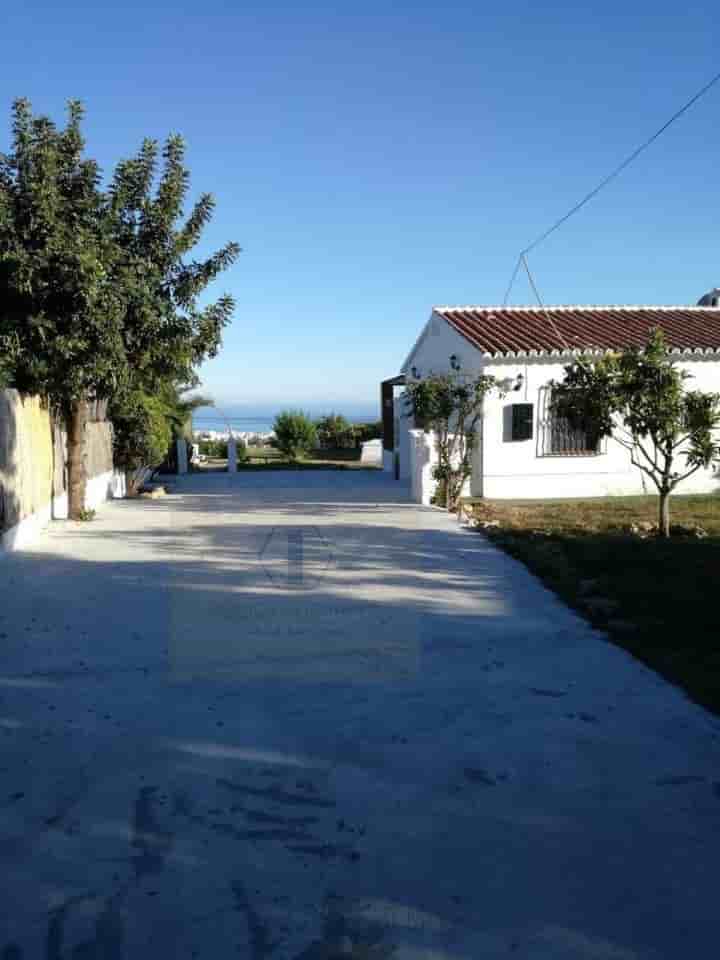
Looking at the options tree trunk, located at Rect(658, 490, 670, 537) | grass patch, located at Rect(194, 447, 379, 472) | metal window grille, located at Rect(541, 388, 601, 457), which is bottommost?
tree trunk, located at Rect(658, 490, 670, 537)

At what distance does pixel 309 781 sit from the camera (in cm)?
410

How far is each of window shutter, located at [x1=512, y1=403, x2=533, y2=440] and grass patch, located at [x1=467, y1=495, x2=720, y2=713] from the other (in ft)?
7.52

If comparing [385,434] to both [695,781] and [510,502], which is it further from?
[695,781]

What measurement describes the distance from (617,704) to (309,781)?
2244mm

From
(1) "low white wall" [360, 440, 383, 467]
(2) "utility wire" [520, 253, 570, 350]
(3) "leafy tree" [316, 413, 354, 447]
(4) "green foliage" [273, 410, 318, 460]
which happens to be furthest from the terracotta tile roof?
(3) "leafy tree" [316, 413, 354, 447]

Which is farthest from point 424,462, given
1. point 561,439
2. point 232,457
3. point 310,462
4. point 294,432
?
point 294,432

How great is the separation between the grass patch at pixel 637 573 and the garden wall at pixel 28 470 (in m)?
6.42

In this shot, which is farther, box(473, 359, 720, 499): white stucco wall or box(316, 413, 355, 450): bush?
box(316, 413, 355, 450): bush

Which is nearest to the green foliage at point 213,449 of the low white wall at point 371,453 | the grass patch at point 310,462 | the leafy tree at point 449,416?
the grass patch at point 310,462

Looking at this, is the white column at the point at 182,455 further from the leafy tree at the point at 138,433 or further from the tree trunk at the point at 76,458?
the tree trunk at the point at 76,458

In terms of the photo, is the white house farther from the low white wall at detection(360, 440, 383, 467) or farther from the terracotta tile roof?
the low white wall at detection(360, 440, 383, 467)

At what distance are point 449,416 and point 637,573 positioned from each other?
6.76m

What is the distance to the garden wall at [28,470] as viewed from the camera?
391 inches

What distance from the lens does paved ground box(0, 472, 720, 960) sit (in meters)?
2.98
